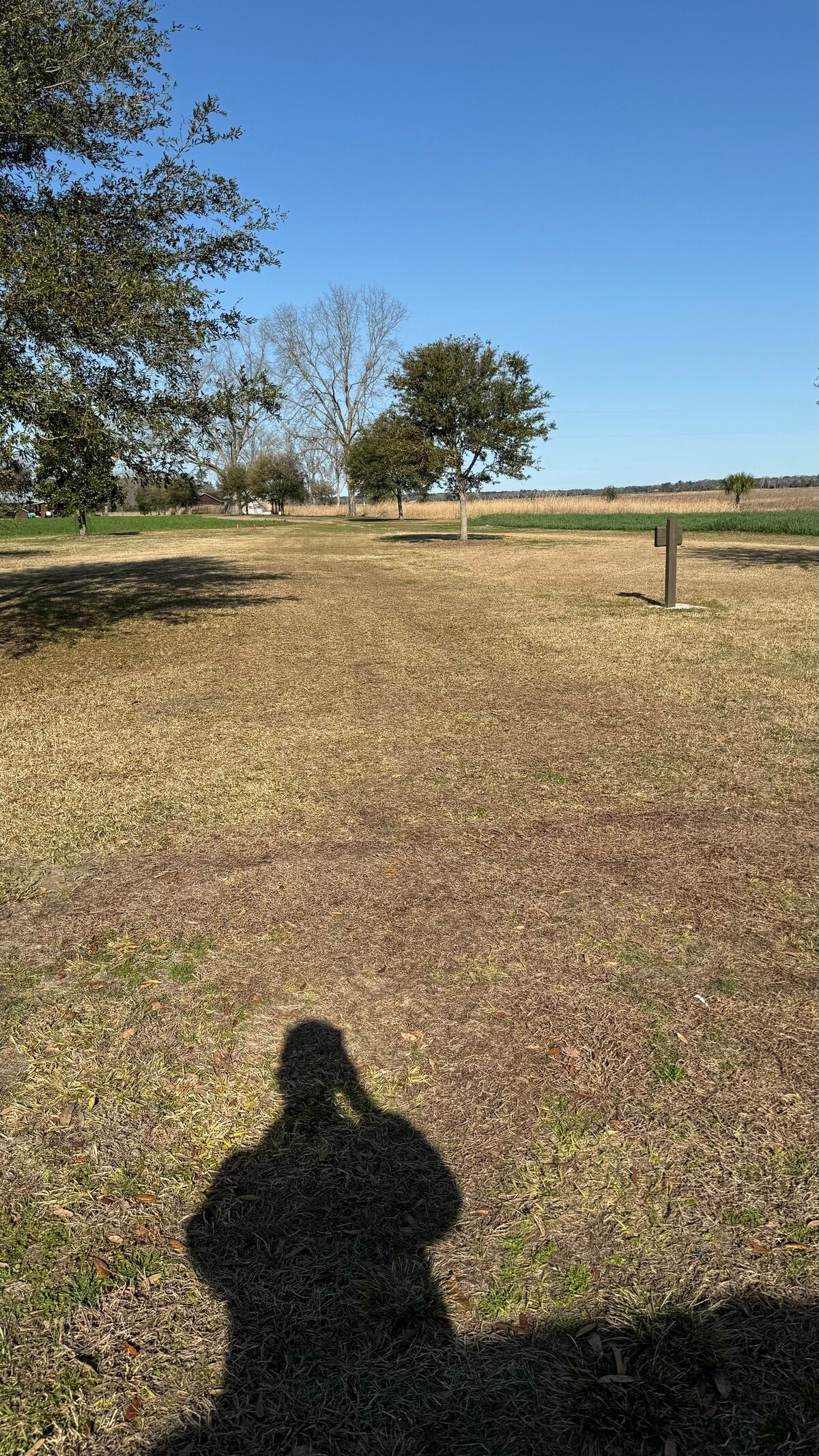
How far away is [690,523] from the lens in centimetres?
5038

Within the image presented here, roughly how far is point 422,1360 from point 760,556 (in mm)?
29215

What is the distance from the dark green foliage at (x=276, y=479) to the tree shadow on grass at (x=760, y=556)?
6506cm

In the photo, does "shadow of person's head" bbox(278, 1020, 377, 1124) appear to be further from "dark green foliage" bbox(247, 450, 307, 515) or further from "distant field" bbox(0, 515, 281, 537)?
"dark green foliage" bbox(247, 450, 307, 515)

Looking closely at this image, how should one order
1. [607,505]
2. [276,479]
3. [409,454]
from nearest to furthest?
[409,454] < [607,505] < [276,479]

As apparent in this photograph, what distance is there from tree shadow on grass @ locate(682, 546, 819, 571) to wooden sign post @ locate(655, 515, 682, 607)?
9.19m

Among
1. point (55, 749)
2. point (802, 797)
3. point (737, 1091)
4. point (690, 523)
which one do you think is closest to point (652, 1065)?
point (737, 1091)

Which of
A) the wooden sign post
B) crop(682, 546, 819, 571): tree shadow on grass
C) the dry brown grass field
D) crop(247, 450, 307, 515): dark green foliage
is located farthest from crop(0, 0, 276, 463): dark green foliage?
crop(247, 450, 307, 515): dark green foliage

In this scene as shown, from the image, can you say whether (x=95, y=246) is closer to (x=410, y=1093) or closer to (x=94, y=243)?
(x=94, y=243)

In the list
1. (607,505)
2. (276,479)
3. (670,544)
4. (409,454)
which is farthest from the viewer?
(276,479)

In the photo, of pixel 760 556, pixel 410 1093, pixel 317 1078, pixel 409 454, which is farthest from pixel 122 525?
pixel 410 1093

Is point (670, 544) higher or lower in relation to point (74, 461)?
lower

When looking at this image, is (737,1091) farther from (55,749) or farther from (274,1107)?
(55,749)

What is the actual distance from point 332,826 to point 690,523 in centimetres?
4889

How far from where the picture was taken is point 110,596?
63.1ft
